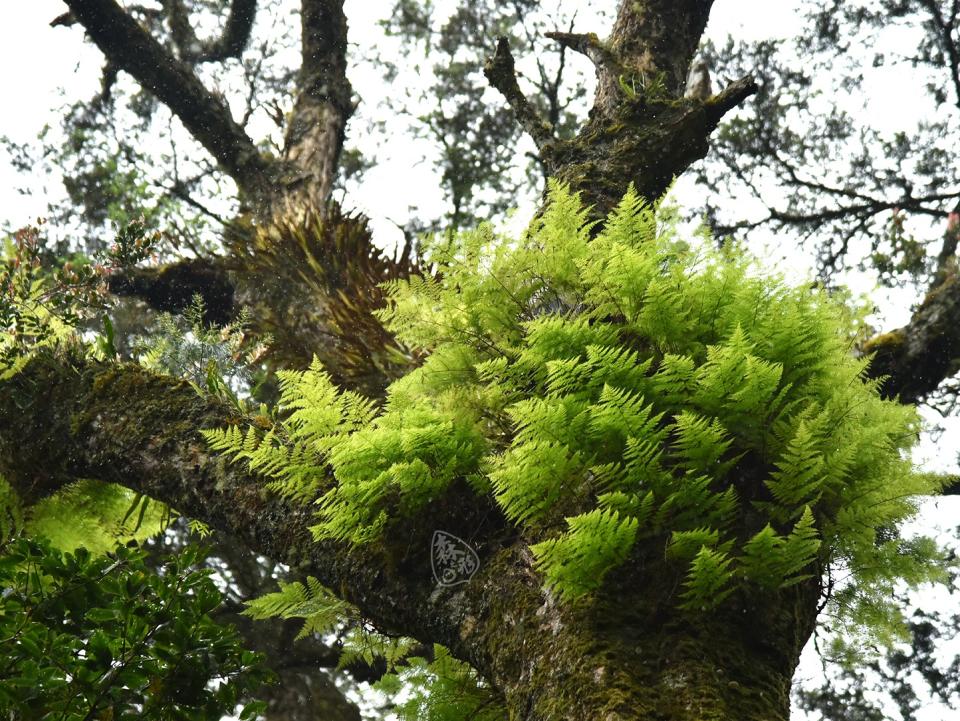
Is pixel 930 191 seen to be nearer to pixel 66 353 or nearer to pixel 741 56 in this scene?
pixel 741 56

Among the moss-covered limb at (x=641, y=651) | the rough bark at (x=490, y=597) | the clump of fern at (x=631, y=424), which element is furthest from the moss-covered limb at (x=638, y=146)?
the moss-covered limb at (x=641, y=651)

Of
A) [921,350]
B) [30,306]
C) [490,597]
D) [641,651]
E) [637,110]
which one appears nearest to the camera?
[641,651]

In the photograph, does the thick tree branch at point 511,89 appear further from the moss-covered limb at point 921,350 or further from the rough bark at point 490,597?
the rough bark at point 490,597

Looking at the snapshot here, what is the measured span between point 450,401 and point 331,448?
39cm

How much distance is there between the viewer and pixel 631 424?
1.95m

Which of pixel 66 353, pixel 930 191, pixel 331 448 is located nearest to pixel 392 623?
pixel 331 448

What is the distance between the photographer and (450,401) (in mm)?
2514

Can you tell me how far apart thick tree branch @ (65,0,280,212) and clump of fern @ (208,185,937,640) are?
500 centimetres

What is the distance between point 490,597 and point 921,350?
3570 millimetres

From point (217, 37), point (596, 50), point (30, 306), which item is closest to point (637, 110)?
point (596, 50)

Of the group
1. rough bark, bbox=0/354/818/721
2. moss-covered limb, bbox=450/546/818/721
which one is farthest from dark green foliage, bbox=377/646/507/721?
moss-covered limb, bbox=450/546/818/721

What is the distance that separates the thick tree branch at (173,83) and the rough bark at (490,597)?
4190 mm

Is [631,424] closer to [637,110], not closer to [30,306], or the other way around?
[637,110]

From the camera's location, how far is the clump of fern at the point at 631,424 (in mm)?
1948
